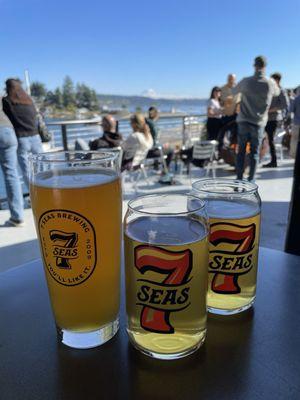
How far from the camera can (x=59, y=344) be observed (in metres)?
0.54

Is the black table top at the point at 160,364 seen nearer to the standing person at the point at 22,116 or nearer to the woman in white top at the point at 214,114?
the standing person at the point at 22,116

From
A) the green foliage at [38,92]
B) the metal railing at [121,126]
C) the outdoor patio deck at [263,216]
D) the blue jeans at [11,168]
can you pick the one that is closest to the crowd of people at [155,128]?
the blue jeans at [11,168]

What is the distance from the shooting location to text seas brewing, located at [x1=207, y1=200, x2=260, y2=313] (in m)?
0.56

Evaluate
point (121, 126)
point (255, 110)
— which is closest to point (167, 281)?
point (255, 110)

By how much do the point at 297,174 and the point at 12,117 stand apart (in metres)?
2.89

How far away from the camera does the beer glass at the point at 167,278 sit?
467mm

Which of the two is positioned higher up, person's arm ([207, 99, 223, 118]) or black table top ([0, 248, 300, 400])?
person's arm ([207, 99, 223, 118])

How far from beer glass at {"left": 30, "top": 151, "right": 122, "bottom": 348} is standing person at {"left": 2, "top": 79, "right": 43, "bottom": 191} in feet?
9.63

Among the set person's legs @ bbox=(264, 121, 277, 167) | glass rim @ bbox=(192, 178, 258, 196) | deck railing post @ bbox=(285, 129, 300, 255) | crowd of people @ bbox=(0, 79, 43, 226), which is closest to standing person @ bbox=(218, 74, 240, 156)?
person's legs @ bbox=(264, 121, 277, 167)

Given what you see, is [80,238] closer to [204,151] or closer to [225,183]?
[225,183]

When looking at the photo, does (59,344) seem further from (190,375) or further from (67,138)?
(67,138)

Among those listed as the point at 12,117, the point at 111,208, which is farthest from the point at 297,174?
the point at 12,117

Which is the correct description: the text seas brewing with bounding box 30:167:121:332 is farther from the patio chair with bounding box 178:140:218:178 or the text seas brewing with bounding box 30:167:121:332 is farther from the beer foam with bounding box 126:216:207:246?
the patio chair with bounding box 178:140:218:178

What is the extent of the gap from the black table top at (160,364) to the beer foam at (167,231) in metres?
0.17
